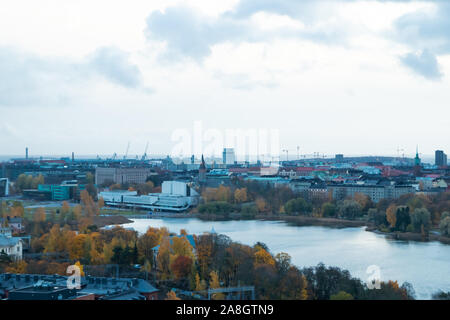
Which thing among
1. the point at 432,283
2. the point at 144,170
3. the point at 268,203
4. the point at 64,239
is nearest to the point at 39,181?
the point at 144,170

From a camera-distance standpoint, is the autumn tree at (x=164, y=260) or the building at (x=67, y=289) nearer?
the building at (x=67, y=289)

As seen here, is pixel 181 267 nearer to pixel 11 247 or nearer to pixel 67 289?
pixel 67 289

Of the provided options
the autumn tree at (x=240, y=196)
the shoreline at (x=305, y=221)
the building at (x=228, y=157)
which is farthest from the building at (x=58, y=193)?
the building at (x=228, y=157)

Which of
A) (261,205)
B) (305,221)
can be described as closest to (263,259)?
(305,221)

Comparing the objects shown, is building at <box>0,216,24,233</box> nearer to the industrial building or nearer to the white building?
the white building

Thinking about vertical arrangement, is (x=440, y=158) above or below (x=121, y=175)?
above

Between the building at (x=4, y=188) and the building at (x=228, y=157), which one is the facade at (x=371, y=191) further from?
the building at (x=228, y=157)

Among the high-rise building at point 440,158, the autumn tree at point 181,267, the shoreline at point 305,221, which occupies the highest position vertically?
the high-rise building at point 440,158

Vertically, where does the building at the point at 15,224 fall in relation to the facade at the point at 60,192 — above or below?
below
